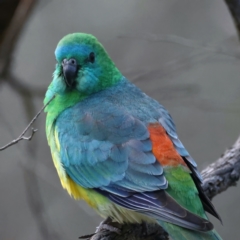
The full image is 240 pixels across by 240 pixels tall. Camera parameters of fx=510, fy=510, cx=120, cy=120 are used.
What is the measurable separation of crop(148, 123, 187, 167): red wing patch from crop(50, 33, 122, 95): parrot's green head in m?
0.74

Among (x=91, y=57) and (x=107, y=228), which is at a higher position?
(x=91, y=57)

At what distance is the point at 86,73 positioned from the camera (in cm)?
428

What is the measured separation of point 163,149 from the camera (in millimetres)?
3729

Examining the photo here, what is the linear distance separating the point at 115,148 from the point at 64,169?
51 centimetres

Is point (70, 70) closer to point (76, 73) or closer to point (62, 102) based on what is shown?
point (76, 73)

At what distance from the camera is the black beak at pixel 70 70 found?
4152 millimetres

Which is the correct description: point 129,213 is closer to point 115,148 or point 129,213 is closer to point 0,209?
point 115,148

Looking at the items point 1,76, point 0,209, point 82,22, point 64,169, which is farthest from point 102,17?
point 64,169

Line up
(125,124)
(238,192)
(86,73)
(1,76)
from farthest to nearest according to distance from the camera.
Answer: (238,192) < (1,76) < (86,73) < (125,124)

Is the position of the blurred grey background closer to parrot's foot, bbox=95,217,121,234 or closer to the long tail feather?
parrot's foot, bbox=95,217,121,234

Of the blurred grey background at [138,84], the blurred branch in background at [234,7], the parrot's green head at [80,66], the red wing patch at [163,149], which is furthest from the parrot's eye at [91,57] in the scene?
the blurred grey background at [138,84]

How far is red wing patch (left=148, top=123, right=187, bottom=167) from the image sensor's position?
3666 millimetres

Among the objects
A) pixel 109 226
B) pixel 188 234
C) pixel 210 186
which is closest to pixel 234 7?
pixel 210 186

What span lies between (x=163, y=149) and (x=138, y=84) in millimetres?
3161
